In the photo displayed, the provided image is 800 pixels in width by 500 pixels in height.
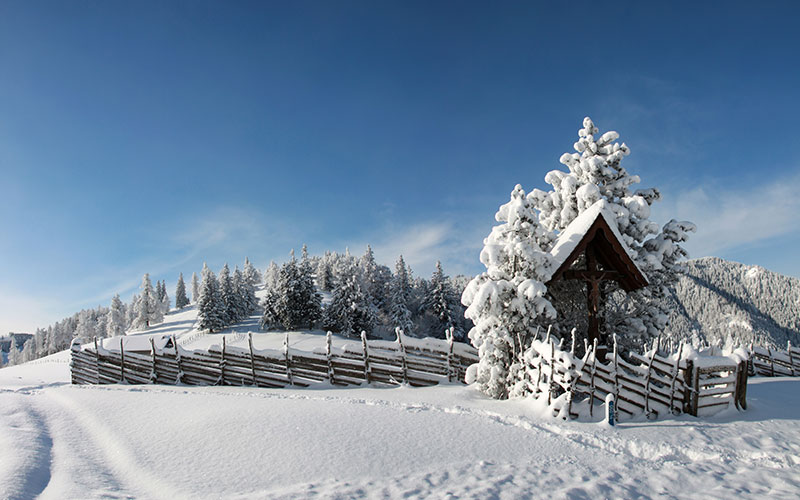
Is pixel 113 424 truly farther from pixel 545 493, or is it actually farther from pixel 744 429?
pixel 744 429

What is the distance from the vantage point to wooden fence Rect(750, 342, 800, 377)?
22.1 meters

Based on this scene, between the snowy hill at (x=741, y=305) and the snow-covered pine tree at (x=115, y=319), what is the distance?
528 feet

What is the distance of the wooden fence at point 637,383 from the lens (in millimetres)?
9819

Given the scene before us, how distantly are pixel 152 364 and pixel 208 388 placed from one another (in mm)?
4306

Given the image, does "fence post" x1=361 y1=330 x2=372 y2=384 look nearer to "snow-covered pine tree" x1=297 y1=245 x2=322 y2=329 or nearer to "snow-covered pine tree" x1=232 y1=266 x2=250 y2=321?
"snow-covered pine tree" x1=297 y1=245 x2=322 y2=329

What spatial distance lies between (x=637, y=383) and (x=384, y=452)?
6716mm

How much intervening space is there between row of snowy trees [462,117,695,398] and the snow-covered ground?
179cm

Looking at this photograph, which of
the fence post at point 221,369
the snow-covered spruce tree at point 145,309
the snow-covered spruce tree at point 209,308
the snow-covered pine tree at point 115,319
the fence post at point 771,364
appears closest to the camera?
the fence post at point 221,369

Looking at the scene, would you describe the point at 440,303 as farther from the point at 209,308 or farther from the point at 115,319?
the point at 115,319

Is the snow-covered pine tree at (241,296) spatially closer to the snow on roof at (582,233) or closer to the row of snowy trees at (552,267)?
the row of snowy trees at (552,267)

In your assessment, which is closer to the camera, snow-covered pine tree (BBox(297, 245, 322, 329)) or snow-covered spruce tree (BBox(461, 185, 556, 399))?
snow-covered spruce tree (BBox(461, 185, 556, 399))

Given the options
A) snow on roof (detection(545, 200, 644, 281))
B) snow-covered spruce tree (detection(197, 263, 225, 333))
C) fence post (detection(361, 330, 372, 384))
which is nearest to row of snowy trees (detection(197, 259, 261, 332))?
snow-covered spruce tree (detection(197, 263, 225, 333))

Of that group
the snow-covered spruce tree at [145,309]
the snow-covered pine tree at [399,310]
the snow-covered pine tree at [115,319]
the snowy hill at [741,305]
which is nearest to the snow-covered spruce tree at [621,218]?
the snow-covered pine tree at [399,310]

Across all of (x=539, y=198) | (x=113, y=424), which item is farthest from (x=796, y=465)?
(x=113, y=424)
